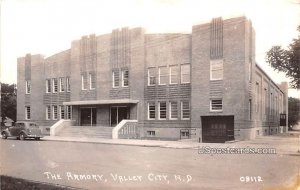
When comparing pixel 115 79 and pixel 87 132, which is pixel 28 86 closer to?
pixel 87 132

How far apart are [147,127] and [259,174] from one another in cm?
1594

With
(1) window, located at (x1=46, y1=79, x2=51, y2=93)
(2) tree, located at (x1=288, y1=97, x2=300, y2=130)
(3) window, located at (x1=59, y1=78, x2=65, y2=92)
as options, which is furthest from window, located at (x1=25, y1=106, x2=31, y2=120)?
(2) tree, located at (x1=288, y1=97, x2=300, y2=130)

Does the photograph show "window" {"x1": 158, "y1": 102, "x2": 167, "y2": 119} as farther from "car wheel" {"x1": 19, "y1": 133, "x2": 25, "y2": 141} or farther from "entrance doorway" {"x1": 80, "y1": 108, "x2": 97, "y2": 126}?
"car wheel" {"x1": 19, "y1": 133, "x2": 25, "y2": 141}

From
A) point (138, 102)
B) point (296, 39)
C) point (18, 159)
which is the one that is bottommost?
point (18, 159)

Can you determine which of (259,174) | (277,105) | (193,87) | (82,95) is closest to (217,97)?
(193,87)

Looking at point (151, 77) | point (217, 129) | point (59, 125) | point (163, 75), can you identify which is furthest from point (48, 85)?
point (217, 129)

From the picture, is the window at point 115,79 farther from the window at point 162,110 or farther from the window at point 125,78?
the window at point 162,110

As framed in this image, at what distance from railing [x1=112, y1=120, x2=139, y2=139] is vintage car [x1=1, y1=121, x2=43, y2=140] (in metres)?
4.85

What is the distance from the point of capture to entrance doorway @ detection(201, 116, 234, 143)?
Result: 20500mm

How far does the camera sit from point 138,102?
2538 cm

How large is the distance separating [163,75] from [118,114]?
4638mm

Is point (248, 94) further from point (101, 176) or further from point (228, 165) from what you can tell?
point (101, 176)

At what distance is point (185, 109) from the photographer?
2369cm

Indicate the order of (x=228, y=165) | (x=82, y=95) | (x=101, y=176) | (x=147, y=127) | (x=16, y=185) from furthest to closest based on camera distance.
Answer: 1. (x=82, y=95)
2. (x=147, y=127)
3. (x=228, y=165)
4. (x=101, y=176)
5. (x=16, y=185)
